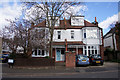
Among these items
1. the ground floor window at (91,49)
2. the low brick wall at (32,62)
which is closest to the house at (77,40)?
the ground floor window at (91,49)

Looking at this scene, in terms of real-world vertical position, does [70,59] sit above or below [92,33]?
below

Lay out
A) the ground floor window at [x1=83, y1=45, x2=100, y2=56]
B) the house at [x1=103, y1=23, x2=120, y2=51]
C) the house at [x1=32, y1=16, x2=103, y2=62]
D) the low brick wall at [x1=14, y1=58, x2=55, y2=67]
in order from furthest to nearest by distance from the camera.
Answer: the house at [x1=103, y1=23, x2=120, y2=51], the ground floor window at [x1=83, y1=45, x2=100, y2=56], the house at [x1=32, y1=16, x2=103, y2=62], the low brick wall at [x1=14, y1=58, x2=55, y2=67]

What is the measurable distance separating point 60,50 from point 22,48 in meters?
9.16

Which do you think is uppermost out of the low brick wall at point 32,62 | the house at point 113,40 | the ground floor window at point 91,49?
the house at point 113,40

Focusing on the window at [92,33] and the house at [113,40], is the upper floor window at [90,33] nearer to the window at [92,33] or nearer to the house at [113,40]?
the window at [92,33]

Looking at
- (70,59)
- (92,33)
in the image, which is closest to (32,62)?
(70,59)

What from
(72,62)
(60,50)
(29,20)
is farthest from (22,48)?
(60,50)

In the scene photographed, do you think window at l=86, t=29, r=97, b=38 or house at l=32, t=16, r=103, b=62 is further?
window at l=86, t=29, r=97, b=38

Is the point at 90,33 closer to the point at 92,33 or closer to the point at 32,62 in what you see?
the point at 92,33

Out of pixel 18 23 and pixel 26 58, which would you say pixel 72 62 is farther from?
pixel 18 23

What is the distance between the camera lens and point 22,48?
43.6 ft

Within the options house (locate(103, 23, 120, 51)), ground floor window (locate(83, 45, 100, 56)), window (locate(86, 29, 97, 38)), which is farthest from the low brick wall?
house (locate(103, 23, 120, 51))

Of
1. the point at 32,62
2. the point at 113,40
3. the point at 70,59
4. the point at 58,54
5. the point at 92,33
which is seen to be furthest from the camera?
the point at 113,40

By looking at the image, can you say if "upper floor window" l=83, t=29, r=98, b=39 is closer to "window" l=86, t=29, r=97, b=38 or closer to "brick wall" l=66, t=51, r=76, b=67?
"window" l=86, t=29, r=97, b=38
